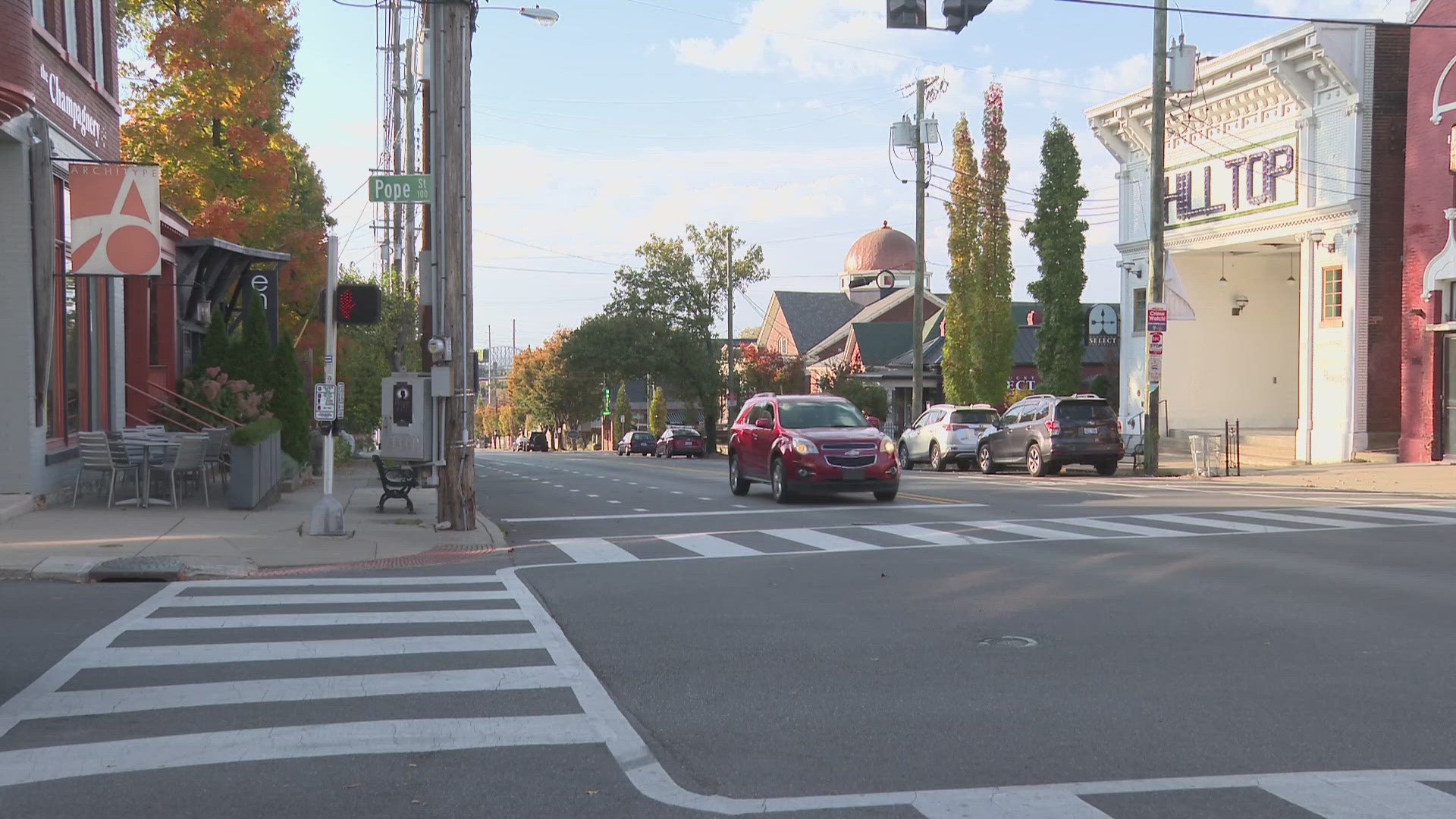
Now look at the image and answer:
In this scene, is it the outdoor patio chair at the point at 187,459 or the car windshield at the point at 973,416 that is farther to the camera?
the car windshield at the point at 973,416

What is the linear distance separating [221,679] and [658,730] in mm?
2658

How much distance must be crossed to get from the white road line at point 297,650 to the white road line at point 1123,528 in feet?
28.1

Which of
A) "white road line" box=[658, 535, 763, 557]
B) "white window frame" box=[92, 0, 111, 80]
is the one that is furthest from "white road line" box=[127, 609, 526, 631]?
"white window frame" box=[92, 0, 111, 80]

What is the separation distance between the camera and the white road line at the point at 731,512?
18234 millimetres

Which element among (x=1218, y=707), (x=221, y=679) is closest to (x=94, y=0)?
(x=221, y=679)

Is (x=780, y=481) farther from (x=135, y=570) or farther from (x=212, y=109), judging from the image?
(x=212, y=109)

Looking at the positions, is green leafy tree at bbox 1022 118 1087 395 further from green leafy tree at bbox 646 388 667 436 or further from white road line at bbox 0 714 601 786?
green leafy tree at bbox 646 388 667 436

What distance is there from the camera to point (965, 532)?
15.3 metres

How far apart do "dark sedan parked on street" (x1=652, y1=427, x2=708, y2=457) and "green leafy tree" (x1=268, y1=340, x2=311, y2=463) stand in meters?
30.4

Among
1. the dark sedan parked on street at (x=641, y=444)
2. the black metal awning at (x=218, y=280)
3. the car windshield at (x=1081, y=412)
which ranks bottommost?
the dark sedan parked on street at (x=641, y=444)

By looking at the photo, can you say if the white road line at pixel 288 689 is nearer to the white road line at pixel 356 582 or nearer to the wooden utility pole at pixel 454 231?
the white road line at pixel 356 582

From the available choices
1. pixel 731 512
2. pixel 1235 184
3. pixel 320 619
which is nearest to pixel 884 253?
pixel 1235 184

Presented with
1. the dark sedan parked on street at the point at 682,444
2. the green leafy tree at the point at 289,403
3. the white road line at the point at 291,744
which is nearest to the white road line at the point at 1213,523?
the white road line at the point at 291,744

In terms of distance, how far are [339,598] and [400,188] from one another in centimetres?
613
